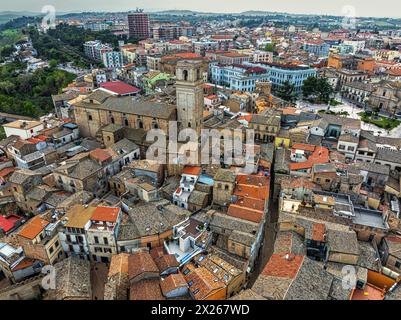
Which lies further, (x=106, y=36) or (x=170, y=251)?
(x=106, y=36)

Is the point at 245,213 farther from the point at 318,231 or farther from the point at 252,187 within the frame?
the point at 318,231

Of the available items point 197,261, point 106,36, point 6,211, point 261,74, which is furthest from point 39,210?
point 106,36

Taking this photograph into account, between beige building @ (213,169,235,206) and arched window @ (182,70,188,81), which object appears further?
arched window @ (182,70,188,81)

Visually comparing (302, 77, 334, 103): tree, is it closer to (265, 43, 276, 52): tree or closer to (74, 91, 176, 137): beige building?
(74, 91, 176, 137): beige building

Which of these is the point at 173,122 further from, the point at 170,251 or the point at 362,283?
the point at 362,283

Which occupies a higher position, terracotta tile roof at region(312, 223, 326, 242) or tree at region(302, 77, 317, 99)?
tree at region(302, 77, 317, 99)

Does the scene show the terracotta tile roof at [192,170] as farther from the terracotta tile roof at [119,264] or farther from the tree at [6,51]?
the tree at [6,51]

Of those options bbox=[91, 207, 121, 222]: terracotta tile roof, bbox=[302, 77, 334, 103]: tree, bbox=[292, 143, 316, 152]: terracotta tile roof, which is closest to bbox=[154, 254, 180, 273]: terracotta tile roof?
bbox=[91, 207, 121, 222]: terracotta tile roof

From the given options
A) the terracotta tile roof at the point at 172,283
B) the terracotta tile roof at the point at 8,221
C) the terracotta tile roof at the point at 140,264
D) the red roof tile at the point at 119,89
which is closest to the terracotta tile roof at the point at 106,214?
the terracotta tile roof at the point at 140,264
